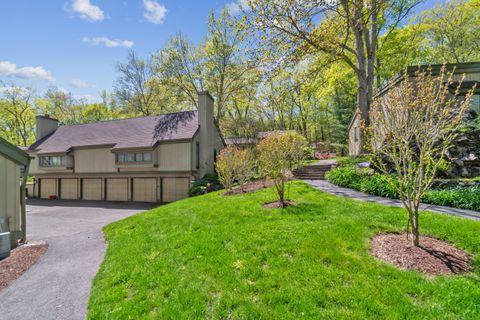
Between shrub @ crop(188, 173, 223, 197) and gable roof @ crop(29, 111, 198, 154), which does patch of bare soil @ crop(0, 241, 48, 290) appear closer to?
shrub @ crop(188, 173, 223, 197)

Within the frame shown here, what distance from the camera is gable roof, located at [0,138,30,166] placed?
675 cm

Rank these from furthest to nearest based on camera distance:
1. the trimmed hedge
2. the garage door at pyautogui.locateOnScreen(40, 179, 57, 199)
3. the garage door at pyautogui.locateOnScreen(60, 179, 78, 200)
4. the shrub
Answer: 1. the garage door at pyautogui.locateOnScreen(40, 179, 57, 199)
2. the garage door at pyautogui.locateOnScreen(60, 179, 78, 200)
3. the shrub
4. the trimmed hedge

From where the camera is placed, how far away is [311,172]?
1509 cm

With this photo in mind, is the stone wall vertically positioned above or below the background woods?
below

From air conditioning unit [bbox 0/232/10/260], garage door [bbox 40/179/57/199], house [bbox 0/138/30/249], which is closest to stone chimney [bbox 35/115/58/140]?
garage door [bbox 40/179/57/199]

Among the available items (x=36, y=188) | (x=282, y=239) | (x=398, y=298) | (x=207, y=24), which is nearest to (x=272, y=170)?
(x=282, y=239)

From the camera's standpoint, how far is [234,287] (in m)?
3.63

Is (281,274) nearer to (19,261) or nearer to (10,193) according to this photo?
(19,261)

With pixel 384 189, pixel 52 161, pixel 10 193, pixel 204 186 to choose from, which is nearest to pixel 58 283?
pixel 10 193

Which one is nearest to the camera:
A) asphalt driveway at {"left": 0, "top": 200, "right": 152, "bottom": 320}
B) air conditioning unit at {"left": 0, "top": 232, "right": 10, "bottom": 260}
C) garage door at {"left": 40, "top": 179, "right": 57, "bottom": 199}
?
asphalt driveway at {"left": 0, "top": 200, "right": 152, "bottom": 320}

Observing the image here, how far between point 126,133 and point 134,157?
318 centimetres

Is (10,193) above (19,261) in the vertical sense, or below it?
above

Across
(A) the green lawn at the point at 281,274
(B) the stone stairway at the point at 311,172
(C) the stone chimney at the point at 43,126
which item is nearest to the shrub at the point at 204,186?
(B) the stone stairway at the point at 311,172

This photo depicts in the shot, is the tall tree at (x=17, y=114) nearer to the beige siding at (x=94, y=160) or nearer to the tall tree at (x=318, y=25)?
the beige siding at (x=94, y=160)
